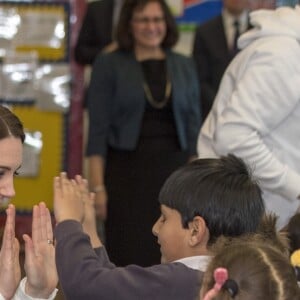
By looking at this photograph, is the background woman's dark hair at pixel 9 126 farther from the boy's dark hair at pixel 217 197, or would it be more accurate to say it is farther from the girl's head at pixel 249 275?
the girl's head at pixel 249 275

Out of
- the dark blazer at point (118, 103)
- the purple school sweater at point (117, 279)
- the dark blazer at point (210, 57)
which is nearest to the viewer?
the purple school sweater at point (117, 279)

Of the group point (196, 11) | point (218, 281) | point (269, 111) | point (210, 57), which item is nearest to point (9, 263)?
point (218, 281)

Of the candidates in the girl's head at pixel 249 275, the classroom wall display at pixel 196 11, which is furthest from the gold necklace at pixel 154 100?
the girl's head at pixel 249 275

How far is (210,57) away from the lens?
14.3 feet

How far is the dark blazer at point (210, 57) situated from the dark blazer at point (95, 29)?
435 millimetres

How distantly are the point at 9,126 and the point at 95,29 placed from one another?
2449mm

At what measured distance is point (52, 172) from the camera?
16.9ft

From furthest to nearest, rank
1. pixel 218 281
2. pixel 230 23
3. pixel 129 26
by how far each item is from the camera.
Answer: pixel 230 23 → pixel 129 26 → pixel 218 281

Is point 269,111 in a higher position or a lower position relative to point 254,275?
higher

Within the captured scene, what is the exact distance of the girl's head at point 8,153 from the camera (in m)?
2.05

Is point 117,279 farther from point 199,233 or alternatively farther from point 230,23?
point 230,23

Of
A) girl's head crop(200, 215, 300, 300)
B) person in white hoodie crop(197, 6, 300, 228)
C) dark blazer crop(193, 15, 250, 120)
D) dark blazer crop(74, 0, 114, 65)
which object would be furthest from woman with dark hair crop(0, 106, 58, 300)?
dark blazer crop(74, 0, 114, 65)

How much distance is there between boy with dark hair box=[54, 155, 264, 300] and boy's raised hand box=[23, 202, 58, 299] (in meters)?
0.05


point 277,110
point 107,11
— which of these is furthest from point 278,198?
point 107,11
